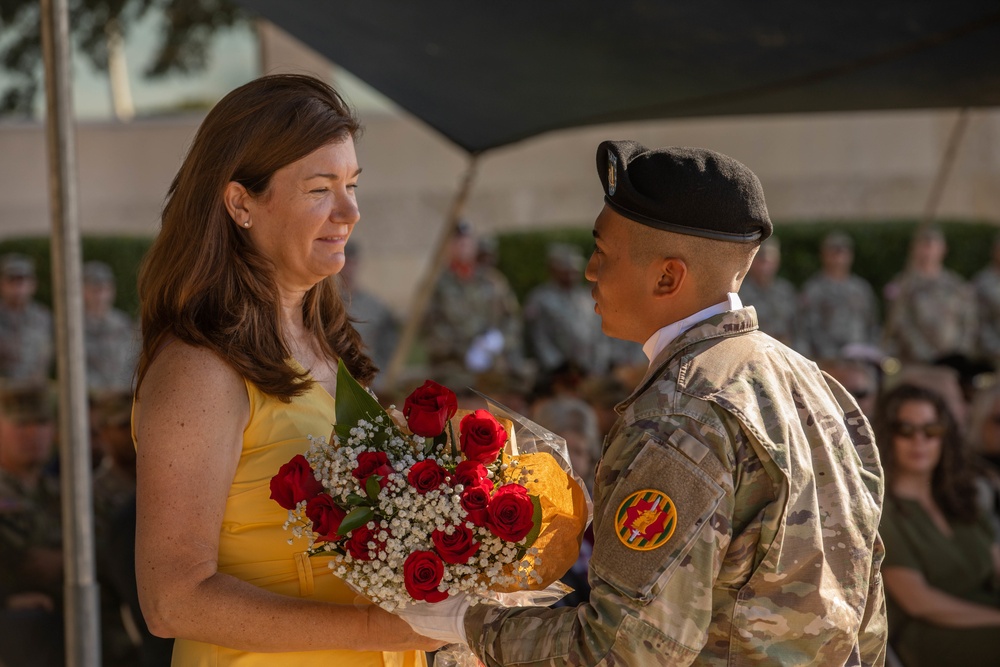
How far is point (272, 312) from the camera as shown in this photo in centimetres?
241

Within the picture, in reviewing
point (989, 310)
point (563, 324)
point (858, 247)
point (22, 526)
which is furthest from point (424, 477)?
point (858, 247)

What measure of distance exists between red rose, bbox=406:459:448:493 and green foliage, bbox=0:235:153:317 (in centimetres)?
1295

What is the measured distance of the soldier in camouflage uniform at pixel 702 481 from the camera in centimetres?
180

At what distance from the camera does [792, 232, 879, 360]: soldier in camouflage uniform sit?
1202 centimetres

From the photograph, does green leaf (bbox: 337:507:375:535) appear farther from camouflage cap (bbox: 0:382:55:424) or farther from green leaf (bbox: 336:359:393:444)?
camouflage cap (bbox: 0:382:55:424)

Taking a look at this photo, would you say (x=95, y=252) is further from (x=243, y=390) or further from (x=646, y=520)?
(x=646, y=520)

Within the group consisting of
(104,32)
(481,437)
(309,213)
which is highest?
(104,32)

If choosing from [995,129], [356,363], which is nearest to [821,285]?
[995,129]

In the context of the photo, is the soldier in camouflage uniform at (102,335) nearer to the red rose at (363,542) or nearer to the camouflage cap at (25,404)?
the camouflage cap at (25,404)

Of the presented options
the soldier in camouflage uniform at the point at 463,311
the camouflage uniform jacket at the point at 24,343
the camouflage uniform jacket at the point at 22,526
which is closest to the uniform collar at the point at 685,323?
the camouflage uniform jacket at the point at 22,526

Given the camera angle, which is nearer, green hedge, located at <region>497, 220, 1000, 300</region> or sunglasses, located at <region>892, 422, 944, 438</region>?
sunglasses, located at <region>892, 422, 944, 438</region>

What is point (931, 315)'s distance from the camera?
467 inches

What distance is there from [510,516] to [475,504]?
0.07 m

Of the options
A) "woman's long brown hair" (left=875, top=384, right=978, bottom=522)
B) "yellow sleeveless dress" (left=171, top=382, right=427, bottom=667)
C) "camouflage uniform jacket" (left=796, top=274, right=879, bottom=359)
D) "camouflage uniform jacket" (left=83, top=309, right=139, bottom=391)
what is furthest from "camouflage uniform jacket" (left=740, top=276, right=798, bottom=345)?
"yellow sleeveless dress" (left=171, top=382, right=427, bottom=667)
